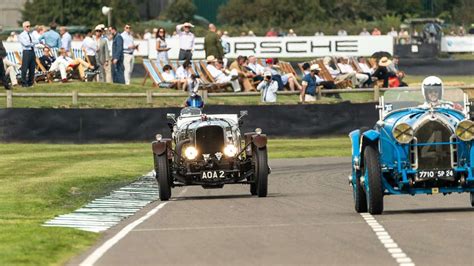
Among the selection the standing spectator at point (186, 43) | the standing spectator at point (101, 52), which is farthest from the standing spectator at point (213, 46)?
the standing spectator at point (101, 52)

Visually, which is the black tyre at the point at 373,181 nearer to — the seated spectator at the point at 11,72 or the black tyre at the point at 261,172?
the black tyre at the point at 261,172

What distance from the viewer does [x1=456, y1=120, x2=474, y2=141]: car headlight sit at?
16939 mm

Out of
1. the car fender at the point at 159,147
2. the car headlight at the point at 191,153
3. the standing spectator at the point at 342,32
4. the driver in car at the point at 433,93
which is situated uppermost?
the driver in car at the point at 433,93

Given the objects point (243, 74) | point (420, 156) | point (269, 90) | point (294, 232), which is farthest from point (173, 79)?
point (294, 232)

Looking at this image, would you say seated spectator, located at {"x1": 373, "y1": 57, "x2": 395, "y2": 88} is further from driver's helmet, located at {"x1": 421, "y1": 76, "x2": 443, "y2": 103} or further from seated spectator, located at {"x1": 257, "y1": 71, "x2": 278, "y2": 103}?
driver's helmet, located at {"x1": 421, "y1": 76, "x2": 443, "y2": 103}

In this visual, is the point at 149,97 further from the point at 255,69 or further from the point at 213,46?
the point at 213,46

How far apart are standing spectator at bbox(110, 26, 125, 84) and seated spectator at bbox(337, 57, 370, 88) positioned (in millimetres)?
7951

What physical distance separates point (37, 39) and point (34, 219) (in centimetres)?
2574

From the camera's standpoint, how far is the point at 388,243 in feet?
45.1

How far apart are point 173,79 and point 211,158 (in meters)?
22.0

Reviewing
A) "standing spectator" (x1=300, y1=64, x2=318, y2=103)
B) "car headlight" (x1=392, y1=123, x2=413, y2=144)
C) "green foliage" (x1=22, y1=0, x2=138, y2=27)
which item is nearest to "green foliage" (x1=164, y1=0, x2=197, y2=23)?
"green foliage" (x1=22, y1=0, x2=138, y2=27)

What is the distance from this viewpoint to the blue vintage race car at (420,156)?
17078 mm

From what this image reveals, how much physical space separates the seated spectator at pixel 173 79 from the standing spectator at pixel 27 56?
447 centimetres

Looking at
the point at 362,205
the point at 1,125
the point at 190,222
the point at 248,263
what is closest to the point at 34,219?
the point at 190,222
